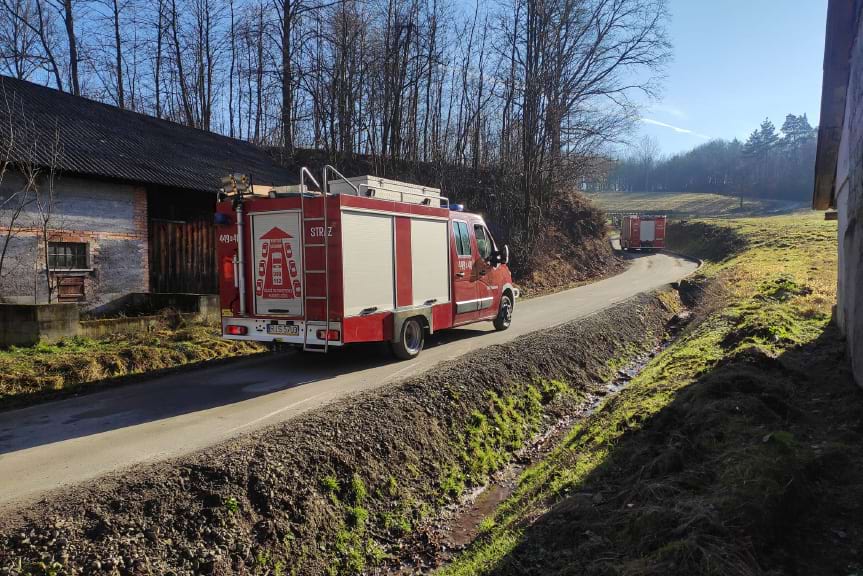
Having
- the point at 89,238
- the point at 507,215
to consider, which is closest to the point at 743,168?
the point at 507,215

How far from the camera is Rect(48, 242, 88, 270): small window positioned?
13750 mm

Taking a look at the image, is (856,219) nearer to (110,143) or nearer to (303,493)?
(303,493)

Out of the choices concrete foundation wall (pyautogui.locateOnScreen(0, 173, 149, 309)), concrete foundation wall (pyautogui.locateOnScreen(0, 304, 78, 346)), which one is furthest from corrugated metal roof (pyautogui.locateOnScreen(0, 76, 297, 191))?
concrete foundation wall (pyautogui.locateOnScreen(0, 304, 78, 346))

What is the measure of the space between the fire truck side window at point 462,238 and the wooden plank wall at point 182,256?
9526 mm

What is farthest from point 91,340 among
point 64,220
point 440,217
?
point 440,217

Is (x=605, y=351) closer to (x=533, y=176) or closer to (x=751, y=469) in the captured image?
(x=751, y=469)

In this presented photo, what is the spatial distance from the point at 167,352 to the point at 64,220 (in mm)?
6289

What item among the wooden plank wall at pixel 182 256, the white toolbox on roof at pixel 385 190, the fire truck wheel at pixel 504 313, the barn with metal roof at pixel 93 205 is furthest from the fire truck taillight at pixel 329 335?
the wooden plank wall at pixel 182 256

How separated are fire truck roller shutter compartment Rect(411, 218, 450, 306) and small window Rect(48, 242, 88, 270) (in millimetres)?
9625

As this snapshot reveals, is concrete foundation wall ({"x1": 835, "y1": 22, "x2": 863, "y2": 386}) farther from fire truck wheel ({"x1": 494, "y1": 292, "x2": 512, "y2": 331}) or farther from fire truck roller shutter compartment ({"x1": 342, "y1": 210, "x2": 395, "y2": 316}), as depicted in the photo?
fire truck wheel ({"x1": 494, "y1": 292, "x2": 512, "y2": 331})

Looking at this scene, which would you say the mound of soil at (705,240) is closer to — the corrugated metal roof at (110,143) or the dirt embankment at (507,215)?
the dirt embankment at (507,215)

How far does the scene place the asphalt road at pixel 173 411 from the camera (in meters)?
5.35

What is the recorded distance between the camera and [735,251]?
34.5 m

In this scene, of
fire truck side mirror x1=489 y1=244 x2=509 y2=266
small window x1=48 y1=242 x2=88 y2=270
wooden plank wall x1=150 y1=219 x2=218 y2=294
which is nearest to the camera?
fire truck side mirror x1=489 y1=244 x2=509 y2=266
